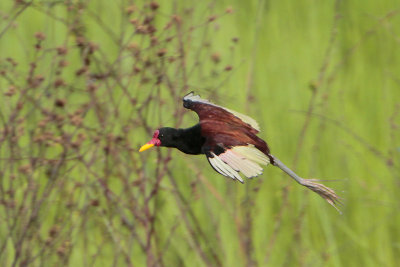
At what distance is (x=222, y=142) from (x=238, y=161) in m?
0.09

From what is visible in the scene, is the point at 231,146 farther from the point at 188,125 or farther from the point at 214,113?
the point at 188,125

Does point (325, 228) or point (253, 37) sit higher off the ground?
point (253, 37)

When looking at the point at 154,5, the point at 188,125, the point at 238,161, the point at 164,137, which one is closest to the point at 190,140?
the point at 164,137

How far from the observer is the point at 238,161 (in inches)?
92.1

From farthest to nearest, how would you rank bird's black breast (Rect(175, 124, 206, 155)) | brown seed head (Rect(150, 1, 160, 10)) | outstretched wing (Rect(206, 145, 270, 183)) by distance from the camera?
brown seed head (Rect(150, 1, 160, 10)) < bird's black breast (Rect(175, 124, 206, 155)) < outstretched wing (Rect(206, 145, 270, 183))

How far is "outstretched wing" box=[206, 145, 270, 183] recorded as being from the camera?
7.45 ft

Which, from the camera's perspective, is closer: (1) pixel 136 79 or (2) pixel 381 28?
(1) pixel 136 79

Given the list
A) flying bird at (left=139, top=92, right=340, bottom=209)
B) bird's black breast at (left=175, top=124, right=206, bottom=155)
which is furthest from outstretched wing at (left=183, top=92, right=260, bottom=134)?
bird's black breast at (left=175, top=124, right=206, bottom=155)

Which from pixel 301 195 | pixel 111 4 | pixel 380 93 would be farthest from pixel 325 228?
pixel 111 4

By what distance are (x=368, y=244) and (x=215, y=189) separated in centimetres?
68

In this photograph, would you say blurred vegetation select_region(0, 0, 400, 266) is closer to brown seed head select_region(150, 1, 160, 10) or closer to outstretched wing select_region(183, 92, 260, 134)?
brown seed head select_region(150, 1, 160, 10)

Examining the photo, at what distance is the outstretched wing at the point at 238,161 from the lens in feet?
7.45

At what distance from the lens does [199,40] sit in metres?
4.54

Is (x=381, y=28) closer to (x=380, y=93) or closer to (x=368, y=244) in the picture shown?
(x=380, y=93)
